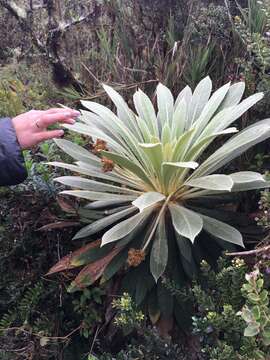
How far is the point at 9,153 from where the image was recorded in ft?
5.82

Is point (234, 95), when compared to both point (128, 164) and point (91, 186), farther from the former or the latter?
point (91, 186)

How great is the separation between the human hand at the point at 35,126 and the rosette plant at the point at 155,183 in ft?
0.29

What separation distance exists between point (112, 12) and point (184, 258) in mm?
2380

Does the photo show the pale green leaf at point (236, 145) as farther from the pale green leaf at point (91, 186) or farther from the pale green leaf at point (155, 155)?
the pale green leaf at point (91, 186)

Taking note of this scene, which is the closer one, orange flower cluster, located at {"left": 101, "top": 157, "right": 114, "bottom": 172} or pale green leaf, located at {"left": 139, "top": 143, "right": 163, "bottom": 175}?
pale green leaf, located at {"left": 139, "top": 143, "right": 163, "bottom": 175}

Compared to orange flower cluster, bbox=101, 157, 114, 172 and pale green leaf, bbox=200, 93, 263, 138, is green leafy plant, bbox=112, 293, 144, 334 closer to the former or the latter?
orange flower cluster, bbox=101, 157, 114, 172

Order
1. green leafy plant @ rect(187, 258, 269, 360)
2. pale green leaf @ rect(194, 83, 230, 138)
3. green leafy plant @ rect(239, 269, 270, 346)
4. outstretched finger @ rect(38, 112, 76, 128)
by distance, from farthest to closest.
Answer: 1. pale green leaf @ rect(194, 83, 230, 138)
2. outstretched finger @ rect(38, 112, 76, 128)
3. green leafy plant @ rect(187, 258, 269, 360)
4. green leafy plant @ rect(239, 269, 270, 346)

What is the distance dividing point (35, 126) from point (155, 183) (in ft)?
1.80

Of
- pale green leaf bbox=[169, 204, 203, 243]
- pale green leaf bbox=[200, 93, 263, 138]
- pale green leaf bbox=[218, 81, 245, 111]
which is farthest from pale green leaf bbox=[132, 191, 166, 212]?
pale green leaf bbox=[218, 81, 245, 111]

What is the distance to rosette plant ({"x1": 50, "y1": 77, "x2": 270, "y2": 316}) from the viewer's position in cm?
172

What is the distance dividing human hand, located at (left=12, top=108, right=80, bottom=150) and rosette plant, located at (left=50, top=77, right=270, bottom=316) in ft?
0.29

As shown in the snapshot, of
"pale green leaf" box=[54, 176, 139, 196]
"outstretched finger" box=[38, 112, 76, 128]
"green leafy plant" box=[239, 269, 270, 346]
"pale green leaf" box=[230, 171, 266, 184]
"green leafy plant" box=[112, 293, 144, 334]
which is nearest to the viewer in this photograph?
"green leafy plant" box=[239, 269, 270, 346]

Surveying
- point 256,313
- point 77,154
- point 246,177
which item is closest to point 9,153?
point 77,154

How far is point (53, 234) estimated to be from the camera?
215 cm
